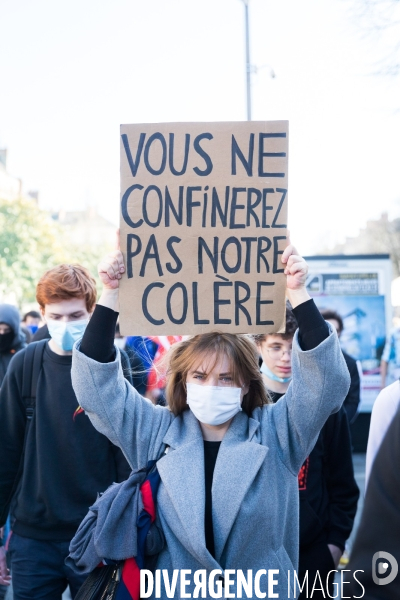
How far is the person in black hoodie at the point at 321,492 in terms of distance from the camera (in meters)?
3.44

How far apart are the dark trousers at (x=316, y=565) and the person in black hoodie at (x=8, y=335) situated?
3.42m

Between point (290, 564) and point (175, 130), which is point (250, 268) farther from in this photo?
point (290, 564)

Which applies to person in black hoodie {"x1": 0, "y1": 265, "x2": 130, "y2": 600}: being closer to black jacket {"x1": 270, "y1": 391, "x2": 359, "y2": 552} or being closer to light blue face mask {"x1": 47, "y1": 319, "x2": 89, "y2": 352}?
light blue face mask {"x1": 47, "y1": 319, "x2": 89, "y2": 352}

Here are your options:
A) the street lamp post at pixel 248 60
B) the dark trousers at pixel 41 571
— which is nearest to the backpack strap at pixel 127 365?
the dark trousers at pixel 41 571

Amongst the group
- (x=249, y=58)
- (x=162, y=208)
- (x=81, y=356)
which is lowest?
(x=81, y=356)

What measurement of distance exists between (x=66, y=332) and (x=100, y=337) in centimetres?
101

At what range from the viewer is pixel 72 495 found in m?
3.52

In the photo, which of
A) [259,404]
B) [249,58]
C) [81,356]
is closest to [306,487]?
[259,404]

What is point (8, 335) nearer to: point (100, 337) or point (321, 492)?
point (321, 492)

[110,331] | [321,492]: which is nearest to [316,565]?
[321,492]

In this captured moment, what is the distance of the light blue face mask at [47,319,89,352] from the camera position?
11.9 feet

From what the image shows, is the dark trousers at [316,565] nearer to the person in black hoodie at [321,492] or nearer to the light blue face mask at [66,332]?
the person in black hoodie at [321,492]

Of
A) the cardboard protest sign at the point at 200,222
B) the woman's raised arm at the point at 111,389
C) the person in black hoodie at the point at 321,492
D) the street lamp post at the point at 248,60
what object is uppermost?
the street lamp post at the point at 248,60

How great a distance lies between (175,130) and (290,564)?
5.31 ft
